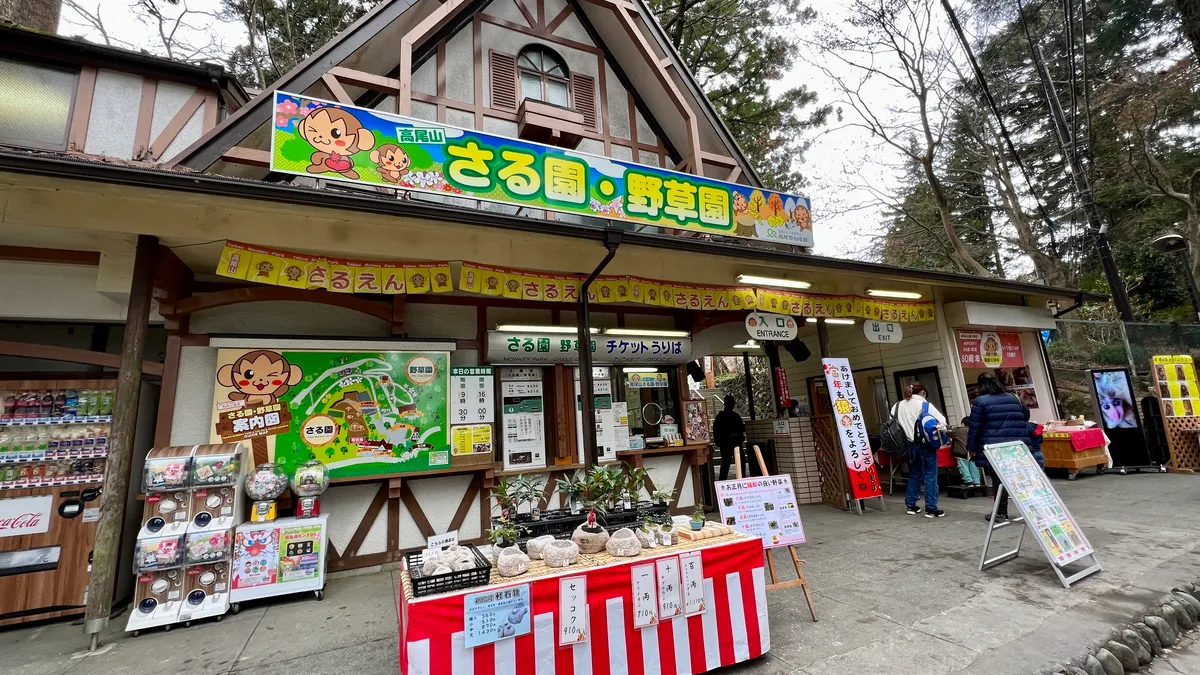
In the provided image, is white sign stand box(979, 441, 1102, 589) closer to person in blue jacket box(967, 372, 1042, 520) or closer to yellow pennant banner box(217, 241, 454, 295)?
person in blue jacket box(967, 372, 1042, 520)

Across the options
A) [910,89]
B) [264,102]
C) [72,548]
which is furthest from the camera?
[910,89]

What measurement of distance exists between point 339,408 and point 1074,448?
11903 millimetres

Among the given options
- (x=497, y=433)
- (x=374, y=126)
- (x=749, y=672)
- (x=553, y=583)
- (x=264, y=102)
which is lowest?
(x=749, y=672)

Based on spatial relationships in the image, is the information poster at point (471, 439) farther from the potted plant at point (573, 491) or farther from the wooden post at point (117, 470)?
the wooden post at point (117, 470)

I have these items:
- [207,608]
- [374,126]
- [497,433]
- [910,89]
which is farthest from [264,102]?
[910,89]

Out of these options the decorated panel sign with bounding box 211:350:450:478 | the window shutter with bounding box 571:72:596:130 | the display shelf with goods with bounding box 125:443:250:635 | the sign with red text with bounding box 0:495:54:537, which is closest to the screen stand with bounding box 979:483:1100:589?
the decorated panel sign with bounding box 211:350:450:478

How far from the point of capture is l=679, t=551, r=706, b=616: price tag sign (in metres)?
2.99

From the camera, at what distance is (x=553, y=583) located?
273 centimetres

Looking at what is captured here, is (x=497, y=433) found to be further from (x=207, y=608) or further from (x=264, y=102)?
(x=264, y=102)

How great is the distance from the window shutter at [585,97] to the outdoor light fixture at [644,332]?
12.1ft

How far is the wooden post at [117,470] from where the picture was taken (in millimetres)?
3750

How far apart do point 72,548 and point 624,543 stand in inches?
210

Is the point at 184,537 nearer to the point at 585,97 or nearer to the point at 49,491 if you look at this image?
the point at 49,491

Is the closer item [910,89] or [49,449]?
[49,449]
